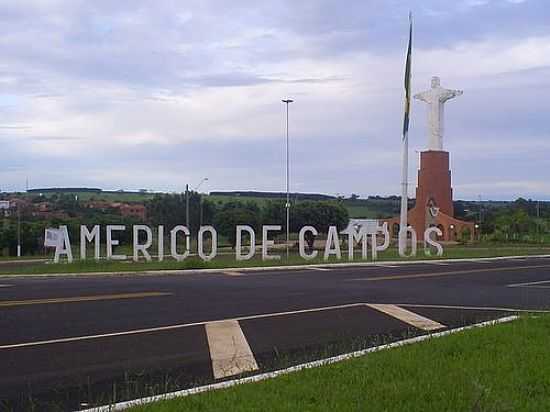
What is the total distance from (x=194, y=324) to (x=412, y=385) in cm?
612

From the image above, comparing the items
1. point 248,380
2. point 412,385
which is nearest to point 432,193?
point 248,380

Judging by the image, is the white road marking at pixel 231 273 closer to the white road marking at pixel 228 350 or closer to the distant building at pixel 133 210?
the white road marking at pixel 228 350

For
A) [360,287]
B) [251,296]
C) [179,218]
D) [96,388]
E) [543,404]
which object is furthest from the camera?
[179,218]

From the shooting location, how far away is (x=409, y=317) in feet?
48.4

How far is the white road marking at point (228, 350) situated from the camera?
31.2 feet

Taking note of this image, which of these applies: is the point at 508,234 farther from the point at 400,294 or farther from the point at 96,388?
the point at 96,388

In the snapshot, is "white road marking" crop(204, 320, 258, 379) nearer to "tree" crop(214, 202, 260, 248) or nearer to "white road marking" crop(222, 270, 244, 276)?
"white road marking" crop(222, 270, 244, 276)

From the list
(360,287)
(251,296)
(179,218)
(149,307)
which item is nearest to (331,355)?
(149,307)

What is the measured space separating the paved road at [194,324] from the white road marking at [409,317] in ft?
0.10

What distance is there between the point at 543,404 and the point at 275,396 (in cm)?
219

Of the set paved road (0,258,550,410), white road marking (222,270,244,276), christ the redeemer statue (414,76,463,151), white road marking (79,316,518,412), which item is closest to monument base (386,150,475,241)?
christ the redeemer statue (414,76,463,151)

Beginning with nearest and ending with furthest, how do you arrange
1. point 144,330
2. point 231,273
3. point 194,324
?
point 144,330
point 194,324
point 231,273

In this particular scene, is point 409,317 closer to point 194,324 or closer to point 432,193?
point 194,324

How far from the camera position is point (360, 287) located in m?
21.3
